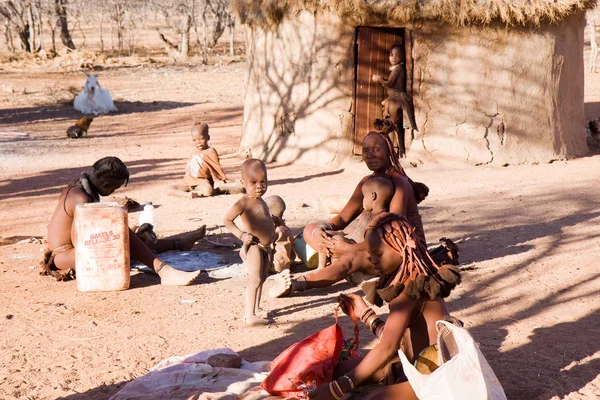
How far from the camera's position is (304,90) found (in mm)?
11078

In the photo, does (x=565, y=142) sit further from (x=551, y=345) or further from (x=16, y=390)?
(x=16, y=390)

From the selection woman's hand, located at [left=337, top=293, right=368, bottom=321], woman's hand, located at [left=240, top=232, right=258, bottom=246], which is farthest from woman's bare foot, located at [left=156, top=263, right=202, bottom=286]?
woman's hand, located at [left=337, top=293, right=368, bottom=321]

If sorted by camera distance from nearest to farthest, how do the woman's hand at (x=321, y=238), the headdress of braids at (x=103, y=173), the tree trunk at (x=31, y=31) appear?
the woman's hand at (x=321, y=238) → the headdress of braids at (x=103, y=173) → the tree trunk at (x=31, y=31)

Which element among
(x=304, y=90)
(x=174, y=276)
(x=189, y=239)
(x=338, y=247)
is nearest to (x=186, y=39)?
(x=304, y=90)

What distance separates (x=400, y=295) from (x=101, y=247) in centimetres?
297

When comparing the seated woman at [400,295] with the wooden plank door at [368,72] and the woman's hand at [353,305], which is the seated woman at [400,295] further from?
the wooden plank door at [368,72]

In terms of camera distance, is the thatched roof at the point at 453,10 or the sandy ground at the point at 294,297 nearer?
the sandy ground at the point at 294,297

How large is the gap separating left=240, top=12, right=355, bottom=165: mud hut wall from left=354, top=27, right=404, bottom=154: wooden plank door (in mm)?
167

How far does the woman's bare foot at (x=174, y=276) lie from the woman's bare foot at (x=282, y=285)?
0.61 m

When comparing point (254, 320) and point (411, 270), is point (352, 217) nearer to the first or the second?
point (254, 320)

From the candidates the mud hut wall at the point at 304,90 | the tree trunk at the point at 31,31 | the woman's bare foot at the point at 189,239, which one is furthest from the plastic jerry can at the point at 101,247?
the tree trunk at the point at 31,31

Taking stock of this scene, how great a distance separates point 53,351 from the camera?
15.0 feet

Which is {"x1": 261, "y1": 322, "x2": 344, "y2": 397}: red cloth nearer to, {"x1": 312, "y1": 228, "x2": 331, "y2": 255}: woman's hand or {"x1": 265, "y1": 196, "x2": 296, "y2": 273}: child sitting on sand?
{"x1": 312, "y1": 228, "x2": 331, "y2": 255}: woman's hand

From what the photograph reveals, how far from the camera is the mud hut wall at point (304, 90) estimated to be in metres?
10.8
